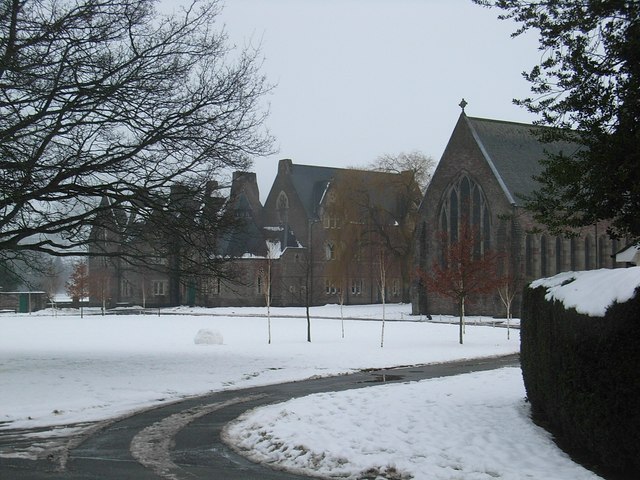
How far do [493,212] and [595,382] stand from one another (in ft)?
150

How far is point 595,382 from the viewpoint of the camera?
7715 mm

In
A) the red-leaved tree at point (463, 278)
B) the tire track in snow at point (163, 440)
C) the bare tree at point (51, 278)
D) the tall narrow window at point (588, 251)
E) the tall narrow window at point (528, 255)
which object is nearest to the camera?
the tire track in snow at point (163, 440)

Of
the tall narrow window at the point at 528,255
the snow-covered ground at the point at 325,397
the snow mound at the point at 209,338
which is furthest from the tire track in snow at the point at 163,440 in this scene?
the tall narrow window at the point at 528,255

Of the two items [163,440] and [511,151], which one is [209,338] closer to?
[163,440]

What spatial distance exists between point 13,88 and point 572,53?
37.9 ft

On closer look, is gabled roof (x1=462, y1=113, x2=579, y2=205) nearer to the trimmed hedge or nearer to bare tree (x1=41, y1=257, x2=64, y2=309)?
bare tree (x1=41, y1=257, x2=64, y2=309)

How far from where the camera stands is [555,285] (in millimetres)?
10211

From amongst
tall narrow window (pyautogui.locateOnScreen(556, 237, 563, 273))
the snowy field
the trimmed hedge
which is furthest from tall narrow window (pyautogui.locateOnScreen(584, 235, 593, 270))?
the trimmed hedge

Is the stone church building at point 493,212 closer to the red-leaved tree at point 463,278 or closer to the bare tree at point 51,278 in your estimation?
the red-leaved tree at point 463,278

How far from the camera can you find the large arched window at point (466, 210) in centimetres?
5322

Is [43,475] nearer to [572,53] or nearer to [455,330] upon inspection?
[572,53]

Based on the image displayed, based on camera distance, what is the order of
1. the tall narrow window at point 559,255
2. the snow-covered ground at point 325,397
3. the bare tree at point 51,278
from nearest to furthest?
the snow-covered ground at point 325,397 → the bare tree at point 51,278 → the tall narrow window at point 559,255

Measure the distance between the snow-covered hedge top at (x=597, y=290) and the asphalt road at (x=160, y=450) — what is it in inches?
150

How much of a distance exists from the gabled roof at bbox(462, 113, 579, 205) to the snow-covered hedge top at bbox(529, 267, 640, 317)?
42.5 meters
